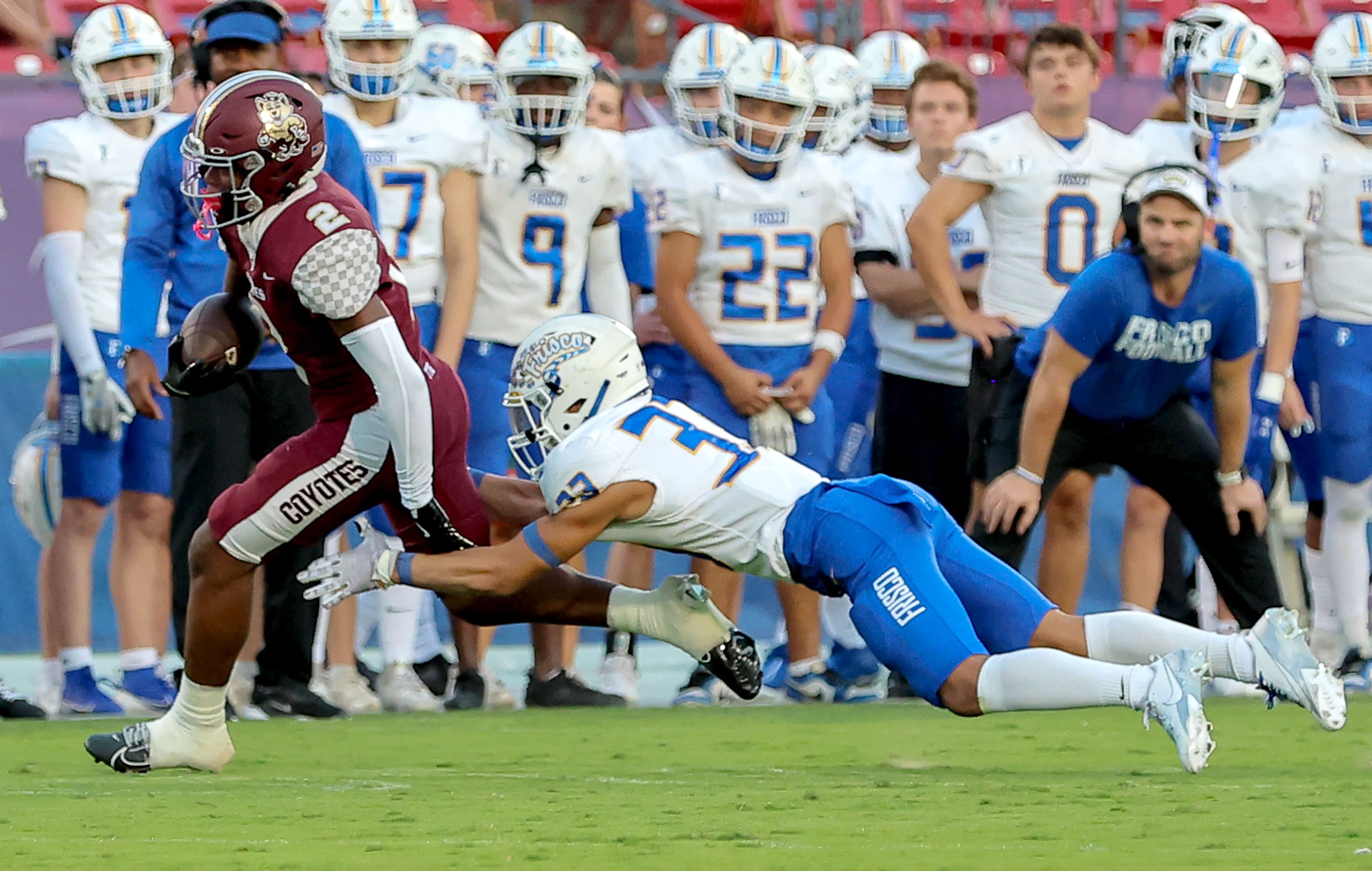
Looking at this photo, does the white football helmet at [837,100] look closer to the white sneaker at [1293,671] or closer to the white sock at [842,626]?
the white sock at [842,626]

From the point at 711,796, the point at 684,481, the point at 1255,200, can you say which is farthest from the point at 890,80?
the point at 711,796

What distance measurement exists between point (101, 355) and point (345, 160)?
140cm

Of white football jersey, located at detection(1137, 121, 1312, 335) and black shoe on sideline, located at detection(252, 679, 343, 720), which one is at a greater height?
white football jersey, located at detection(1137, 121, 1312, 335)

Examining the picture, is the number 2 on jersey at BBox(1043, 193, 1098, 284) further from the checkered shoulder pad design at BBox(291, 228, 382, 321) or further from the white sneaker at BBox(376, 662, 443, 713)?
the checkered shoulder pad design at BBox(291, 228, 382, 321)

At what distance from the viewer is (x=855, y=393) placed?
305 inches

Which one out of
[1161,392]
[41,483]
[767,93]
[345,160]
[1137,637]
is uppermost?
[767,93]

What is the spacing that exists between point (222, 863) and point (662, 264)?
3706 mm

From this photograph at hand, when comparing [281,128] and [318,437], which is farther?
[318,437]

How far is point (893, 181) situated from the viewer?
758cm

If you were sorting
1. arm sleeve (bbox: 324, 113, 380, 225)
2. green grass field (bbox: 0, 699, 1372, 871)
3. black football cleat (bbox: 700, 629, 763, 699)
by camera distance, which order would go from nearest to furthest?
green grass field (bbox: 0, 699, 1372, 871)
black football cleat (bbox: 700, 629, 763, 699)
arm sleeve (bbox: 324, 113, 380, 225)

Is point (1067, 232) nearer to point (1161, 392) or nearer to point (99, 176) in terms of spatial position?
point (1161, 392)

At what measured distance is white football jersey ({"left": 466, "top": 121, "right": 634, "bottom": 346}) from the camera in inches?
271

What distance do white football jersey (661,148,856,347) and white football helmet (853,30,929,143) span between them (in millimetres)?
1296

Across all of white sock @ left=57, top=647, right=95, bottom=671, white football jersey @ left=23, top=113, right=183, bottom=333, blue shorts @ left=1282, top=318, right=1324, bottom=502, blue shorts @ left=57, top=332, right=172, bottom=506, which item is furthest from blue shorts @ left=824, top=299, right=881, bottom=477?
white sock @ left=57, top=647, right=95, bottom=671
